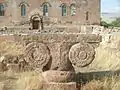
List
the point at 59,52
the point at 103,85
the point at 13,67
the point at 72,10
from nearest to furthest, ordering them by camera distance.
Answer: the point at 103,85 → the point at 59,52 → the point at 13,67 → the point at 72,10

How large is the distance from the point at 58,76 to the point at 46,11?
102 feet

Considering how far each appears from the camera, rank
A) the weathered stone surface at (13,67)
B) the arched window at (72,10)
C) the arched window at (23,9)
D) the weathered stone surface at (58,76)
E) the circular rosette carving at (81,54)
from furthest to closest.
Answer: the arched window at (72,10)
the arched window at (23,9)
the weathered stone surface at (13,67)
the circular rosette carving at (81,54)
the weathered stone surface at (58,76)

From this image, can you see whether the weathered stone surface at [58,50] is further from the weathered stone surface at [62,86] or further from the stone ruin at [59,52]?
the weathered stone surface at [62,86]

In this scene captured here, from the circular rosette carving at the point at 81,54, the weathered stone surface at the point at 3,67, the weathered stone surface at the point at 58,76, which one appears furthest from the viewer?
the weathered stone surface at the point at 3,67

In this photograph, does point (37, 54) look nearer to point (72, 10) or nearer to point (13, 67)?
point (13, 67)

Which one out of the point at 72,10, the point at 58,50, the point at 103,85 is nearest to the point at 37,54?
the point at 58,50

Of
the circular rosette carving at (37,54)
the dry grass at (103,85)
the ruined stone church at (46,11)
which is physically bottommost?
the dry grass at (103,85)

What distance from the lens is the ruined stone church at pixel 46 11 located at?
38.6 metres

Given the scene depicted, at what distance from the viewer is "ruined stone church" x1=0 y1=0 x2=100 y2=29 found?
127ft

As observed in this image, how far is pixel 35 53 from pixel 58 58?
0.64 m

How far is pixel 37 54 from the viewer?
8.82m

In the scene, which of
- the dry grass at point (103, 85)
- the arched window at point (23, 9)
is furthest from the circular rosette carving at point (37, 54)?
the arched window at point (23, 9)

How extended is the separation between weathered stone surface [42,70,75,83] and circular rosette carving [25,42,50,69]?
0.52 metres

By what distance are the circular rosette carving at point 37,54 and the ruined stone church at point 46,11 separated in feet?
97.2
